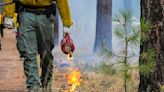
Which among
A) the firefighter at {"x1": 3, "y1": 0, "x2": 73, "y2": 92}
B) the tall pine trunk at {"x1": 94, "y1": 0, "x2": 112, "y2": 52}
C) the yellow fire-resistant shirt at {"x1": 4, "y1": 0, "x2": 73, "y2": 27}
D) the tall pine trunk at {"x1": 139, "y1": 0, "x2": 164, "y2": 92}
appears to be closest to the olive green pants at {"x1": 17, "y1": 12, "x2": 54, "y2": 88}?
the firefighter at {"x1": 3, "y1": 0, "x2": 73, "y2": 92}

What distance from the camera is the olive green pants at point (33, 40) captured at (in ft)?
26.0

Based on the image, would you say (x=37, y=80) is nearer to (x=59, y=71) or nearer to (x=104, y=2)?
(x=59, y=71)

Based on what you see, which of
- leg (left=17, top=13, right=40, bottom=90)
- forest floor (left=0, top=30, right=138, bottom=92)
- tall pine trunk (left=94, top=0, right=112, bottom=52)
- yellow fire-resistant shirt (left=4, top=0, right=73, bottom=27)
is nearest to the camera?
leg (left=17, top=13, right=40, bottom=90)

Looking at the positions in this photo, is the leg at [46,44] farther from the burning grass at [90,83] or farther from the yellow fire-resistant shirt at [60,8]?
the burning grass at [90,83]

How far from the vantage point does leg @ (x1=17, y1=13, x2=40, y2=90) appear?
25.9 feet

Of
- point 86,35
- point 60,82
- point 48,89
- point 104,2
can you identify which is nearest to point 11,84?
point 60,82

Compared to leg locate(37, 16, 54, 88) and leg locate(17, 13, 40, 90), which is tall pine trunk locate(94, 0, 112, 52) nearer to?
leg locate(37, 16, 54, 88)

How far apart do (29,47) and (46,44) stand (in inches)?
14.0

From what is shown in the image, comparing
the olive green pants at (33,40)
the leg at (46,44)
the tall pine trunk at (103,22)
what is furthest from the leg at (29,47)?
the tall pine trunk at (103,22)

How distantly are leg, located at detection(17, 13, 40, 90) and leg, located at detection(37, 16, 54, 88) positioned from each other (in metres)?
0.12

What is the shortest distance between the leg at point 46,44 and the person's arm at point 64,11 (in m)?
0.16

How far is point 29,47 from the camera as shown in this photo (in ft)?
26.3

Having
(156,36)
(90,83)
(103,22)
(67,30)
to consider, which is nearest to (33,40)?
(67,30)

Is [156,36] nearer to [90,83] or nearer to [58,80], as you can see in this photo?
[90,83]
